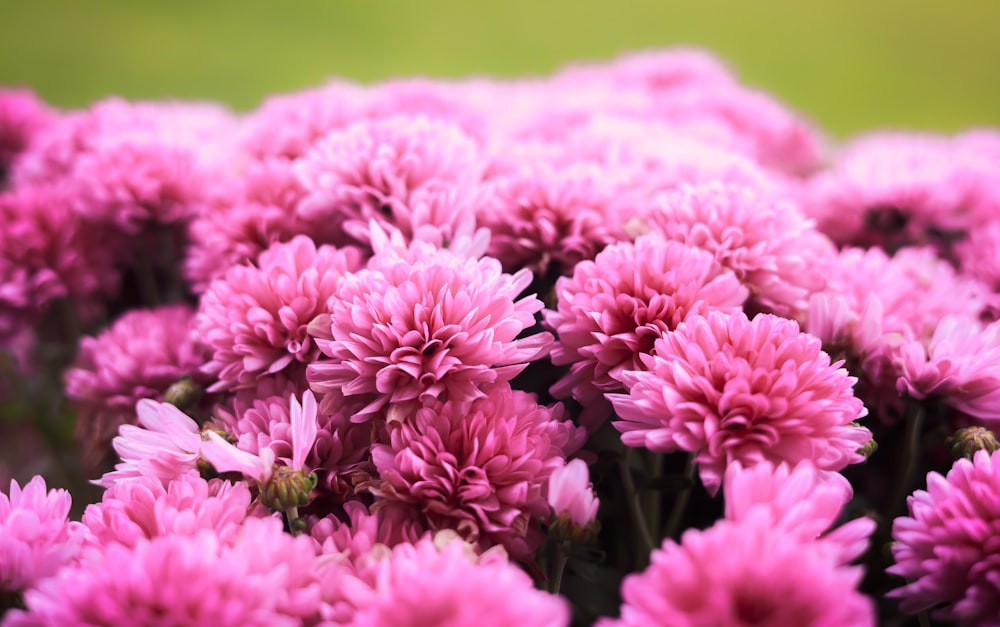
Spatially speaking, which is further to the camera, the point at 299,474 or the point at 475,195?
the point at 475,195

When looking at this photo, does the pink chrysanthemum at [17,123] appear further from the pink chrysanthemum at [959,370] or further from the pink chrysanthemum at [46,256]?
the pink chrysanthemum at [959,370]

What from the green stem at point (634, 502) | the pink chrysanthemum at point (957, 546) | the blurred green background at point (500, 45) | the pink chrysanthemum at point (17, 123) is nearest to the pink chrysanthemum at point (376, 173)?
the green stem at point (634, 502)

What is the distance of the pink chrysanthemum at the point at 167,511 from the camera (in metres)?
0.38

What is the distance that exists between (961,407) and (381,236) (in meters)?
0.40

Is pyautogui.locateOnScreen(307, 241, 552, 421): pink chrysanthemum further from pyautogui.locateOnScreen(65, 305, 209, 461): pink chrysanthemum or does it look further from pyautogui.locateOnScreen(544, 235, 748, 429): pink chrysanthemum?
pyautogui.locateOnScreen(65, 305, 209, 461): pink chrysanthemum

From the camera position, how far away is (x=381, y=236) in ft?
1.63

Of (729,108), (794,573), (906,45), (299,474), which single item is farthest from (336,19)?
(794,573)

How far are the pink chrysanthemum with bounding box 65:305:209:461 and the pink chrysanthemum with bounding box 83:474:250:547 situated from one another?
0.16m

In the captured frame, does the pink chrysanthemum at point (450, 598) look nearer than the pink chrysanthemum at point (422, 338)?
Yes

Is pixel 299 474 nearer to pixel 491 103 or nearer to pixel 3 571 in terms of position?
pixel 3 571

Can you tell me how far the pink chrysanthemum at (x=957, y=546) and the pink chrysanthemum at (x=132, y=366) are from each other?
47 cm

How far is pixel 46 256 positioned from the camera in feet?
2.28

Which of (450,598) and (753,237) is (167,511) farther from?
(753,237)

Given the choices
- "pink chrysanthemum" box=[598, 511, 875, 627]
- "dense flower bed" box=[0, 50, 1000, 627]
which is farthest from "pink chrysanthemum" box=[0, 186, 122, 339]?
"pink chrysanthemum" box=[598, 511, 875, 627]
